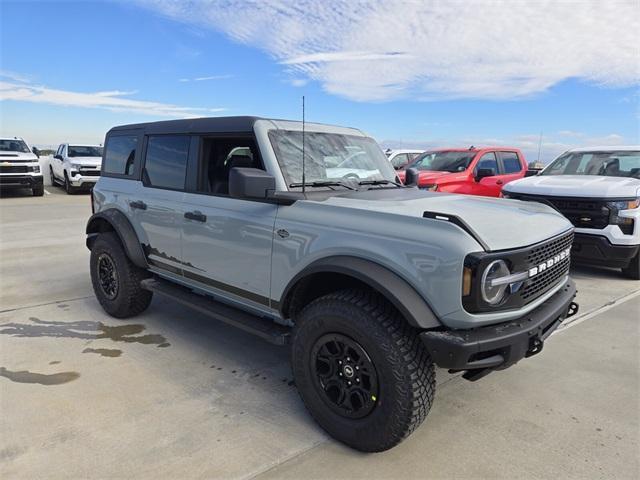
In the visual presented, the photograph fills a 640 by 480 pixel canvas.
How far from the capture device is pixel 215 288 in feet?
11.3

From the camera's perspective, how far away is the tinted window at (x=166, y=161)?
12.2 feet

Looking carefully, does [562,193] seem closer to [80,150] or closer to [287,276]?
[287,276]

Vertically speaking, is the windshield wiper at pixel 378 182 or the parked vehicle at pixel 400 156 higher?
the parked vehicle at pixel 400 156

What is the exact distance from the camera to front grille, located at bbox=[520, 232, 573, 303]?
2412 millimetres

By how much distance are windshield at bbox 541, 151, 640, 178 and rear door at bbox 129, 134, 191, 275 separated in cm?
613

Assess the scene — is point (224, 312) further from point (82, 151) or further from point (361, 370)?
point (82, 151)

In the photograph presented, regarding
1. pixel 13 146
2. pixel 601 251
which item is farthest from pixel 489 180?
pixel 13 146

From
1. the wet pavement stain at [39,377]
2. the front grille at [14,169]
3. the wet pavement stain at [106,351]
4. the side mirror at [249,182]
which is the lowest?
the wet pavement stain at [39,377]

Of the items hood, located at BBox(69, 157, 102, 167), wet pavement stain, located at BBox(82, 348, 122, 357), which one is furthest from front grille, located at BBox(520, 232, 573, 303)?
hood, located at BBox(69, 157, 102, 167)

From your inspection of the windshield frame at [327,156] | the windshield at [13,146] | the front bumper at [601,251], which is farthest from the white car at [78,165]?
the front bumper at [601,251]

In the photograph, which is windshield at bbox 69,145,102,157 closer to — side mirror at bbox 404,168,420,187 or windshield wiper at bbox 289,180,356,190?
side mirror at bbox 404,168,420,187

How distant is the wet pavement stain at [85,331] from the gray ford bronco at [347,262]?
46 cm

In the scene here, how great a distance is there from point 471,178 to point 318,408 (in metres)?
7.42

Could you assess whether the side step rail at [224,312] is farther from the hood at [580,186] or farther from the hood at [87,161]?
the hood at [87,161]
